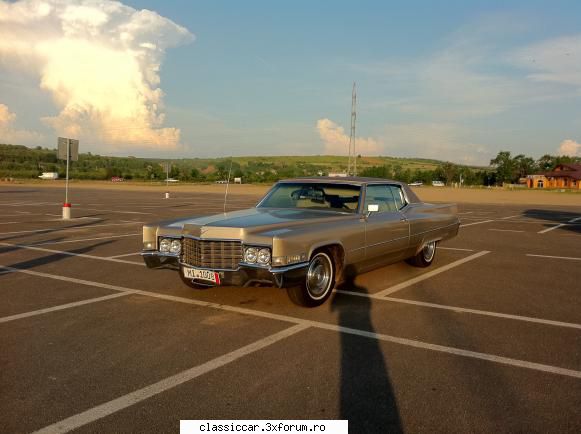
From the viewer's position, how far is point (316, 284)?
5.74 metres

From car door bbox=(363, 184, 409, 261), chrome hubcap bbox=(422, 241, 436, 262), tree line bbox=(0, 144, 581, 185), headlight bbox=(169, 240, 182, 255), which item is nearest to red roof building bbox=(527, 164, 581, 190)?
tree line bbox=(0, 144, 581, 185)

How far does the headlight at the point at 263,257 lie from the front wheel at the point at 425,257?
3.89 m

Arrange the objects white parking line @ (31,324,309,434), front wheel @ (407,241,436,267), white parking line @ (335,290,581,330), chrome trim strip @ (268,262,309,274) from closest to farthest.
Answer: white parking line @ (31,324,309,434) < chrome trim strip @ (268,262,309,274) < white parking line @ (335,290,581,330) < front wheel @ (407,241,436,267)

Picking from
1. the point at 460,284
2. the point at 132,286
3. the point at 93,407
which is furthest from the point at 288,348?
the point at 460,284

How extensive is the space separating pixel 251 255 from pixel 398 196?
11.6ft

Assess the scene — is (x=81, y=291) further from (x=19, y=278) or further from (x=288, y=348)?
(x=288, y=348)

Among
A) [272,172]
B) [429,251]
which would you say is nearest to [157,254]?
[429,251]

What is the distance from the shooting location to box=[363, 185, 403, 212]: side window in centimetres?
689

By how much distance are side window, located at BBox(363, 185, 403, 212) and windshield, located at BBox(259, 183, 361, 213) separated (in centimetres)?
19

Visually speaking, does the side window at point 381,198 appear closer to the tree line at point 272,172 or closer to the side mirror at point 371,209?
the side mirror at point 371,209

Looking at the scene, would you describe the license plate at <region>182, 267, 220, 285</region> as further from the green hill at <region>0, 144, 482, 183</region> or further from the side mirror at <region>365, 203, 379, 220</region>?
the green hill at <region>0, 144, 482, 183</region>

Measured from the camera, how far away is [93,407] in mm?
3230

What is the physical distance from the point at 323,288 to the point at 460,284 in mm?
2461

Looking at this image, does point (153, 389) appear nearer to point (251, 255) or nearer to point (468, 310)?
point (251, 255)
